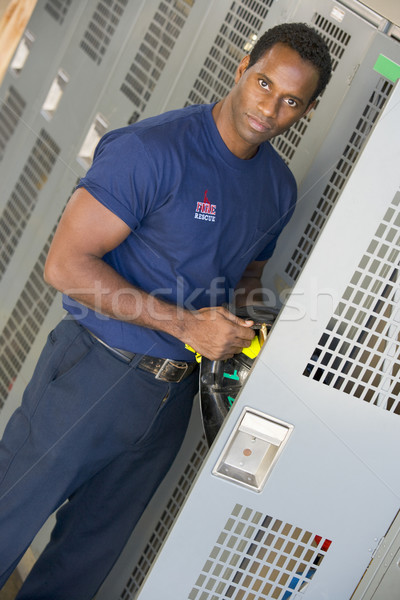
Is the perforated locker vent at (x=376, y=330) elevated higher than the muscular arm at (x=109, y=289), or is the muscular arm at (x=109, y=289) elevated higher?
the perforated locker vent at (x=376, y=330)

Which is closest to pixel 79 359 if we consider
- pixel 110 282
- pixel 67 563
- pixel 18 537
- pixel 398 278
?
pixel 110 282

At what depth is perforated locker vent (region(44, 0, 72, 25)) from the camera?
342 centimetres

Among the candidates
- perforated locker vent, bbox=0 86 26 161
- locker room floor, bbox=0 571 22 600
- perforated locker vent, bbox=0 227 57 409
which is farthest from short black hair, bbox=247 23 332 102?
locker room floor, bbox=0 571 22 600

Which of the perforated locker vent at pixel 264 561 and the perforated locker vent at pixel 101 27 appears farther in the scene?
the perforated locker vent at pixel 101 27

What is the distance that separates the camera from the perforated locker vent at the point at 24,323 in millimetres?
3070

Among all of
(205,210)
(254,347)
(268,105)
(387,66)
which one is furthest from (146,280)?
(387,66)

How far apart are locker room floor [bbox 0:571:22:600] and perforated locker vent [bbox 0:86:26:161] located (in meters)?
2.09

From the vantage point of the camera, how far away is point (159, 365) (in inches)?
82.5

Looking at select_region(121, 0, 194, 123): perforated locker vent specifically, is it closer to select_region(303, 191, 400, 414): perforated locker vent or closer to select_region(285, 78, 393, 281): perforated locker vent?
select_region(285, 78, 393, 281): perforated locker vent

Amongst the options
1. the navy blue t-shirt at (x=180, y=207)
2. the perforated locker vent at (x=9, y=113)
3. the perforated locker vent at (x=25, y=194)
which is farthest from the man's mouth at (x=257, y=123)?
the perforated locker vent at (x=9, y=113)

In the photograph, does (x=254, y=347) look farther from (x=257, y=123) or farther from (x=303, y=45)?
(x=303, y=45)

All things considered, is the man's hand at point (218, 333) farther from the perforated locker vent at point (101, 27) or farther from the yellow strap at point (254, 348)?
the perforated locker vent at point (101, 27)

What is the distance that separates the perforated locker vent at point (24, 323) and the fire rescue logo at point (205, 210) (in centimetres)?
117

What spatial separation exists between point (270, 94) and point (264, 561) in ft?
4.06
